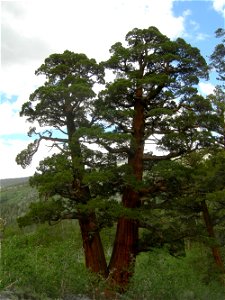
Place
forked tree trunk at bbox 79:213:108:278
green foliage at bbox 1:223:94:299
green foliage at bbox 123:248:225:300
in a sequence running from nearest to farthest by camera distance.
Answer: green foliage at bbox 1:223:94:299 → green foliage at bbox 123:248:225:300 → forked tree trunk at bbox 79:213:108:278

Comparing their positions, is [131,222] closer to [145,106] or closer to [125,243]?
[125,243]

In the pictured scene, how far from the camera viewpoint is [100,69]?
67.0 ft

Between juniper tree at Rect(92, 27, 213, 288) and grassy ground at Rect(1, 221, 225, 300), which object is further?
juniper tree at Rect(92, 27, 213, 288)

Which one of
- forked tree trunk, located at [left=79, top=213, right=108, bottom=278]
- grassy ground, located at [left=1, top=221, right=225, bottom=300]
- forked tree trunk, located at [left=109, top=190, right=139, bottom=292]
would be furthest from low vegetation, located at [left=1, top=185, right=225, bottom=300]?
forked tree trunk, located at [left=79, top=213, right=108, bottom=278]

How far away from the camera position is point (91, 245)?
64.3 feet

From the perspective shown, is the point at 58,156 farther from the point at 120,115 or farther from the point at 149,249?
the point at 149,249

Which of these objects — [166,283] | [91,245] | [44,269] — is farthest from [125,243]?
[44,269]

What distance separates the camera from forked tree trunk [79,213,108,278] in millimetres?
19156

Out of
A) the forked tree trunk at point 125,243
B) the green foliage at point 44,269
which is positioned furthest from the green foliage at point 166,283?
the green foliage at point 44,269

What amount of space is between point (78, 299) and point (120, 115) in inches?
320

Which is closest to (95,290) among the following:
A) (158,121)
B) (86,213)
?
(86,213)

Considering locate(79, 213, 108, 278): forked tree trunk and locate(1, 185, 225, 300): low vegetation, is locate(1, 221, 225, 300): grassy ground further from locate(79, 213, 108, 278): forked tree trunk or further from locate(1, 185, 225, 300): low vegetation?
locate(79, 213, 108, 278): forked tree trunk

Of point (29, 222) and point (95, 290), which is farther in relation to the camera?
point (29, 222)

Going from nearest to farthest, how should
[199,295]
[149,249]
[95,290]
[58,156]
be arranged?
[95,290] < [58,156] < [149,249] < [199,295]
